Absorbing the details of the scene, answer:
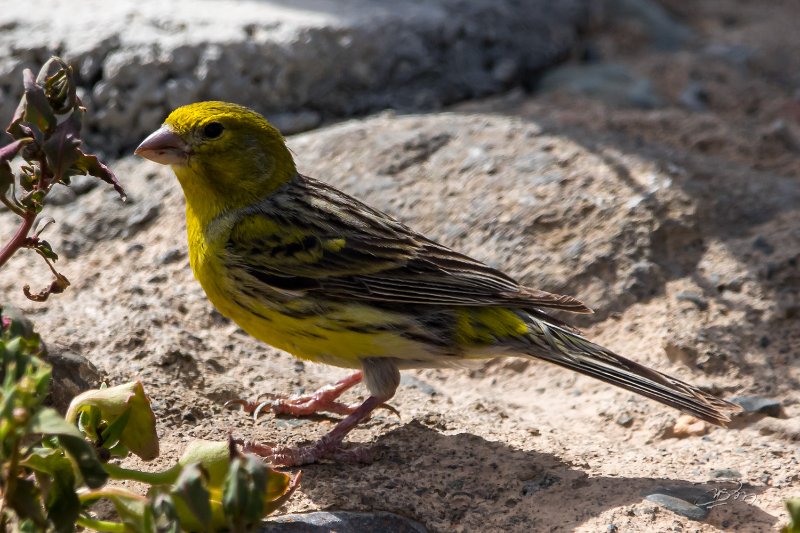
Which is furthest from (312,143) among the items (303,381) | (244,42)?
(303,381)

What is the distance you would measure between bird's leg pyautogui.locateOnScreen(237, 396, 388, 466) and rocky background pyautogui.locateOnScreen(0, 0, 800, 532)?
61 millimetres

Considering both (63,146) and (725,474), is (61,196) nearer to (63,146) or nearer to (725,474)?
(63,146)

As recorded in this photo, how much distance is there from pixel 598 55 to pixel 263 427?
4.97 metres

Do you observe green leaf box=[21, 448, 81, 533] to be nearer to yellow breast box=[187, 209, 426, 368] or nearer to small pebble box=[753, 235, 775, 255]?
yellow breast box=[187, 209, 426, 368]

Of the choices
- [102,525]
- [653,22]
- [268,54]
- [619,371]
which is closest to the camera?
[102,525]

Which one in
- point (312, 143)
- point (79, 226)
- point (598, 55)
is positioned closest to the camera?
point (79, 226)

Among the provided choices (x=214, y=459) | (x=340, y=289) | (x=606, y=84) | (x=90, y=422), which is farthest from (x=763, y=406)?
(x=606, y=84)

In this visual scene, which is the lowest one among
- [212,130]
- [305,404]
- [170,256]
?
[305,404]

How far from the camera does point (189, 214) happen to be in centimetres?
449

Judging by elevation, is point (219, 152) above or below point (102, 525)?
above

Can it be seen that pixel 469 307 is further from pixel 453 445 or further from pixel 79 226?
pixel 79 226

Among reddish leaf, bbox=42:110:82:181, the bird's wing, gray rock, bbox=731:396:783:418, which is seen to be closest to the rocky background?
gray rock, bbox=731:396:783:418

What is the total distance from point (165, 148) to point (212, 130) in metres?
0.22

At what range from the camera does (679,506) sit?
3.50 m
